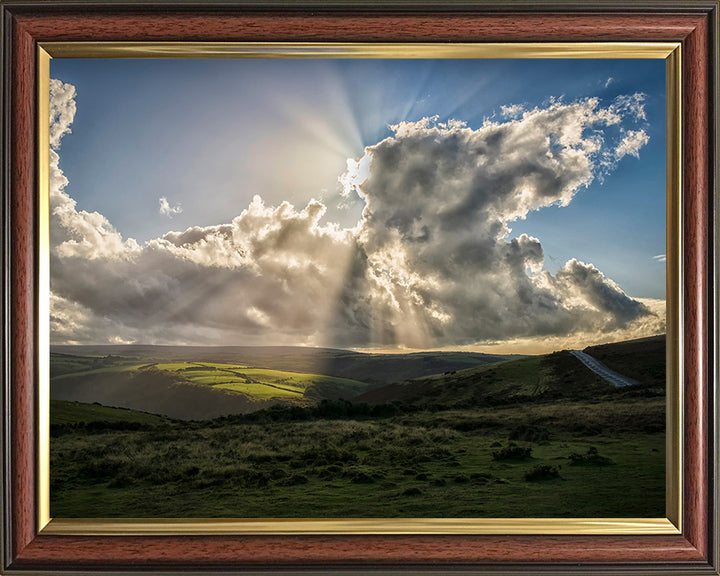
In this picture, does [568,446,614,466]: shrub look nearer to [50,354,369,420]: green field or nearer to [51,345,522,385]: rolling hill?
[51,345,522,385]: rolling hill

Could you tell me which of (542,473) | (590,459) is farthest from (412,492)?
(590,459)

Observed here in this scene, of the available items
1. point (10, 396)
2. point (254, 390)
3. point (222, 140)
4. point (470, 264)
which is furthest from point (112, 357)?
point (470, 264)

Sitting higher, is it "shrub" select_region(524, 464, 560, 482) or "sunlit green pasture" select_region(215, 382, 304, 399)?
"sunlit green pasture" select_region(215, 382, 304, 399)

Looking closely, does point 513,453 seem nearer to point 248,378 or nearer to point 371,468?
point 371,468

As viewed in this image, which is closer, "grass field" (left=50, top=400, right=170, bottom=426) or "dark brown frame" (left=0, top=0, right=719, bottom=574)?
"dark brown frame" (left=0, top=0, right=719, bottom=574)

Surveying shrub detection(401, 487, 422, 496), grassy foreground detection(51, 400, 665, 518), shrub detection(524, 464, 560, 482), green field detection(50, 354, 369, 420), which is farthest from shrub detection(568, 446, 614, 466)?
green field detection(50, 354, 369, 420)

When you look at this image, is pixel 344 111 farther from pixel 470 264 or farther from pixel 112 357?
pixel 112 357

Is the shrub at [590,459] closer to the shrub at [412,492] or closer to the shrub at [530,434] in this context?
the shrub at [530,434]
